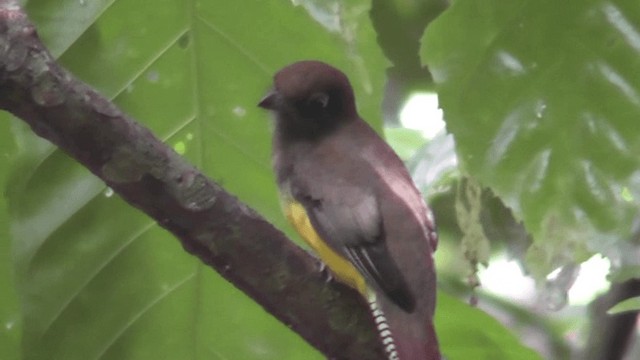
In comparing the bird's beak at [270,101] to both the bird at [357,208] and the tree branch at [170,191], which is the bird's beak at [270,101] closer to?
the bird at [357,208]

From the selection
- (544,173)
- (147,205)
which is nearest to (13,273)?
(147,205)

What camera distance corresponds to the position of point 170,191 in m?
1.14

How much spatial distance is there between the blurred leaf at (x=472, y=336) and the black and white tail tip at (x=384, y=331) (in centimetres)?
20

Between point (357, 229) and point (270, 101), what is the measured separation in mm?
196

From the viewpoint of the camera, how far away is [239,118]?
1486 millimetres

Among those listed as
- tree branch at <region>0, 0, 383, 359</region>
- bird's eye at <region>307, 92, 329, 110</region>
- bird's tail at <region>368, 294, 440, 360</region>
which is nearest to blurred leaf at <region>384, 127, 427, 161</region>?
bird's eye at <region>307, 92, 329, 110</region>

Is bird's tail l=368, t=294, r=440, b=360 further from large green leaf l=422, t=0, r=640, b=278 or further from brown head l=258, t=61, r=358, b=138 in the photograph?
brown head l=258, t=61, r=358, b=138

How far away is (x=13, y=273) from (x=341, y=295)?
37cm

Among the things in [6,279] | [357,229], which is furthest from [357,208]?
[6,279]

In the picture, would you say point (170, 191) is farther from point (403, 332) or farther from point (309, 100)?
point (309, 100)

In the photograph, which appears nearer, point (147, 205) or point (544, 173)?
point (147, 205)

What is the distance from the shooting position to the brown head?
1.56 metres

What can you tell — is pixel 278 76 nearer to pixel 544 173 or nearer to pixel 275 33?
pixel 275 33

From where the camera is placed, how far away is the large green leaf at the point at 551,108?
3.92 ft
